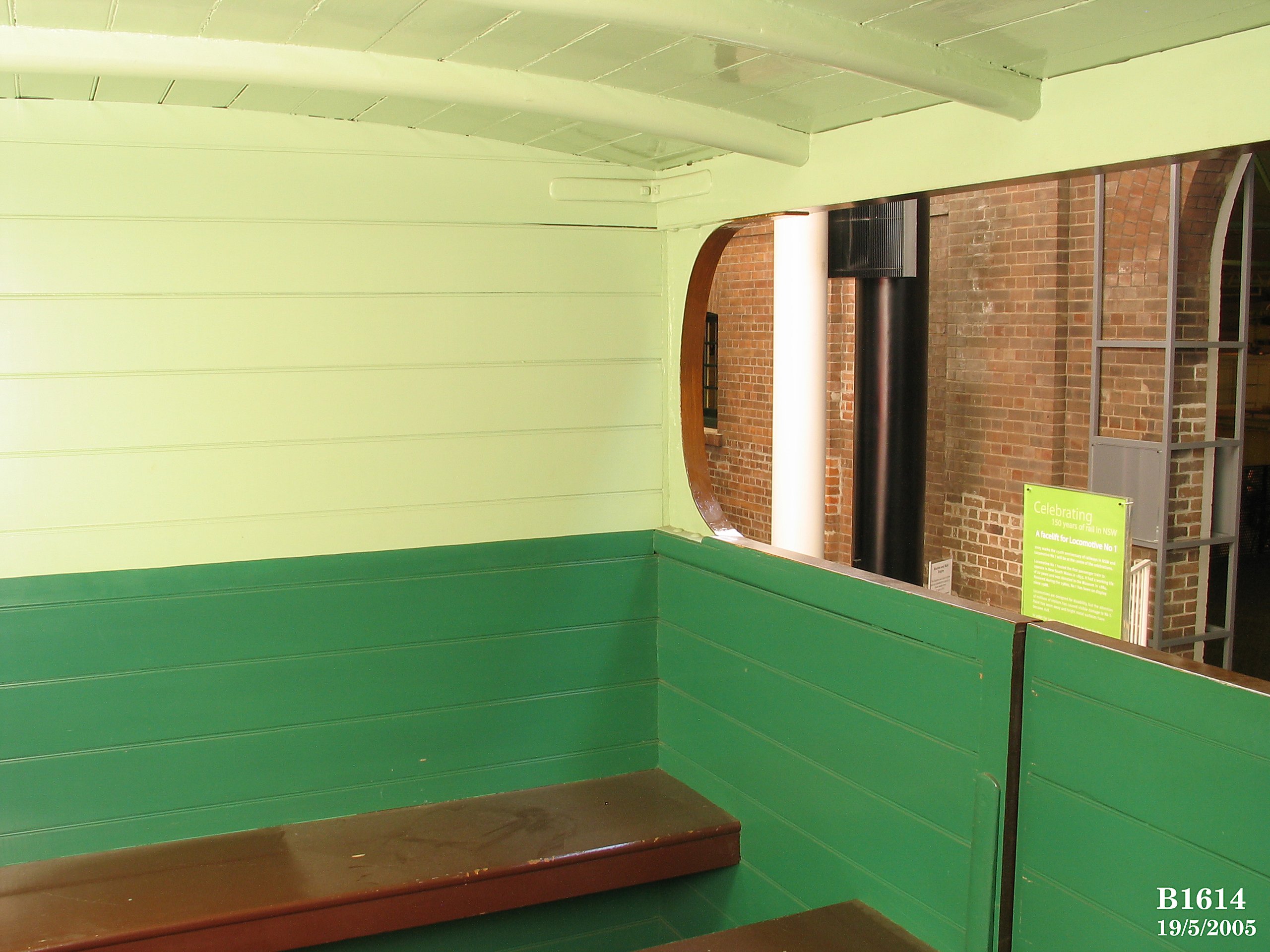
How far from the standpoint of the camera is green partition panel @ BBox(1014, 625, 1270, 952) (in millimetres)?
1684

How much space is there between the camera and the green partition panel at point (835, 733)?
220 centimetres

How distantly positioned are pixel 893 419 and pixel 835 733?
2647mm

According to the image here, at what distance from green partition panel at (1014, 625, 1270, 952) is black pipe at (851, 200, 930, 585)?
284 centimetres

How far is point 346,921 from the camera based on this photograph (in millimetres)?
2627

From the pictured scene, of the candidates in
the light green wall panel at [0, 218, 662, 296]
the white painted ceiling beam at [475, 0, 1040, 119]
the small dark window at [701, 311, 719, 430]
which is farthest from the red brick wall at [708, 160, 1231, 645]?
the white painted ceiling beam at [475, 0, 1040, 119]

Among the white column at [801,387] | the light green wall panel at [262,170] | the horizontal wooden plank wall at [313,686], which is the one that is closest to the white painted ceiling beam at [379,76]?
the light green wall panel at [262,170]

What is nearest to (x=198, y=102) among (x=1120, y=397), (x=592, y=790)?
(x=592, y=790)

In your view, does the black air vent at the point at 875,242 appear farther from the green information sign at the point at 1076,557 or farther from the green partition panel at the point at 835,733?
the green information sign at the point at 1076,557

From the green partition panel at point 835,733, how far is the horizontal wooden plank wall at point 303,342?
57 centimetres

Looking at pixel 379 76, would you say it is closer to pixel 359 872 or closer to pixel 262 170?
pixel 262 170

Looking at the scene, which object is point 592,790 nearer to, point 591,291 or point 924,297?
point 591,291

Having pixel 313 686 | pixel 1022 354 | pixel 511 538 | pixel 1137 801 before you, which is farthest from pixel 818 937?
pixel 1022 354

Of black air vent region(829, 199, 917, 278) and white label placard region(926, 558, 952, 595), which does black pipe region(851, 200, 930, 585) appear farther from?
white label placard region(926, 558, 952, 595)

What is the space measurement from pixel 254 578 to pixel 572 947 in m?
1.45
